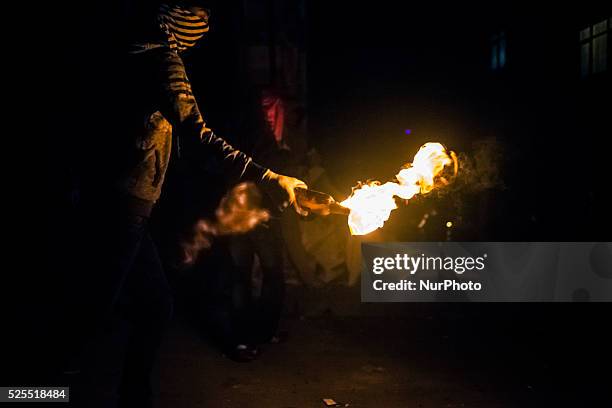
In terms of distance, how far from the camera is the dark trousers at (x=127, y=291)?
368cm

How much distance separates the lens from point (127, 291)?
3873 mm

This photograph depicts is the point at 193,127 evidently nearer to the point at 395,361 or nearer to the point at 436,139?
the point at 395,361

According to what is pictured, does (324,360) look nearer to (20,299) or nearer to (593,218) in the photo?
(20,299)

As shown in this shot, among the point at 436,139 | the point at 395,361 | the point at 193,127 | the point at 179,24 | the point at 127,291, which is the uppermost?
the point at 179,24

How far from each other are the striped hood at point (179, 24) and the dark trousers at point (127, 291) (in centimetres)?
113

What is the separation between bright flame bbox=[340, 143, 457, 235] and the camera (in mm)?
4203

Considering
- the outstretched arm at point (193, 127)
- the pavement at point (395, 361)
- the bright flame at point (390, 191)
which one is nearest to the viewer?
the outstretched arm at point (193, 127)

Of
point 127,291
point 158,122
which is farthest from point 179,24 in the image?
point 127,291

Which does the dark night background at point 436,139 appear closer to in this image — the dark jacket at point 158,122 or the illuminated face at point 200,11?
the dark jacket at point 158,122

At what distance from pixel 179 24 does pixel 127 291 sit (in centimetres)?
166

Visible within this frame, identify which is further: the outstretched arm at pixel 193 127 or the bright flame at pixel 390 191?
the bright flame at pixel 390 191

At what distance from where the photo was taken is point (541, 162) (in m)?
11.0

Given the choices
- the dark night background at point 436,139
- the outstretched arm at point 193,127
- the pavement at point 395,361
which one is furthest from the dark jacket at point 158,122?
the pavement at point 395,361

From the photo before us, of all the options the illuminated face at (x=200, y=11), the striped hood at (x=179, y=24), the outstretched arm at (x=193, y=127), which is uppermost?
the illuminated face at (x=200, y=11)
